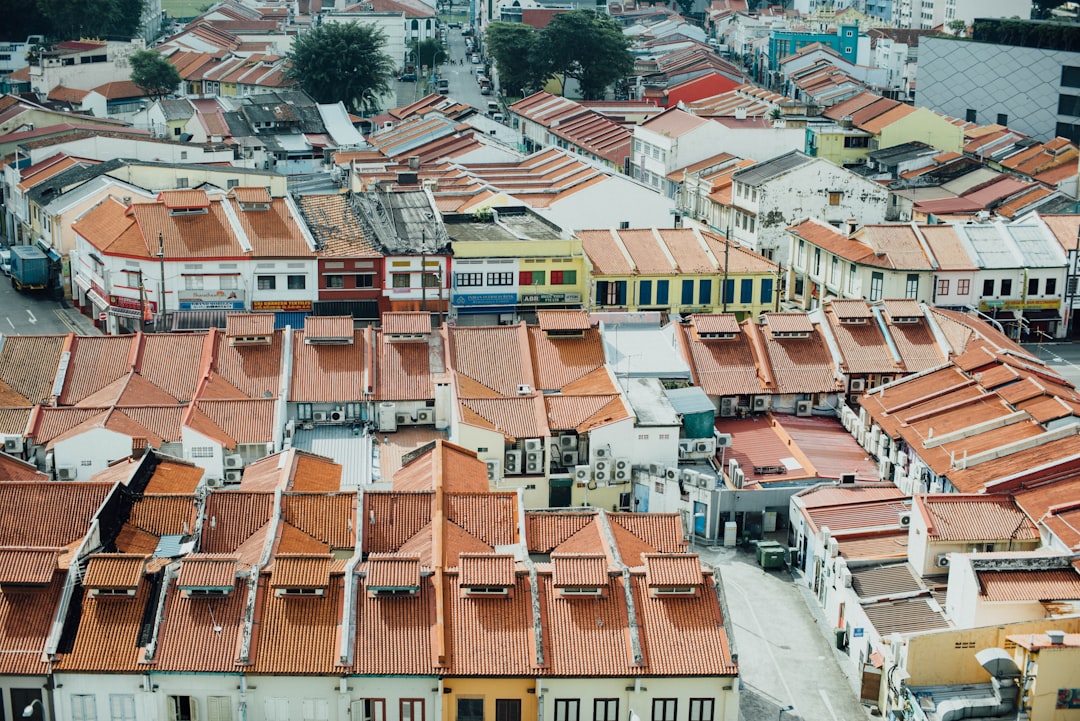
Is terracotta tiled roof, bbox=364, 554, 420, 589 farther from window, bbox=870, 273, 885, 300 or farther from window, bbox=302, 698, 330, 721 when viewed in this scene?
window, bbox=870, 273, 885, 300

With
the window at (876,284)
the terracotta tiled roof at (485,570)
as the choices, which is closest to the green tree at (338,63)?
the window at (876,284)

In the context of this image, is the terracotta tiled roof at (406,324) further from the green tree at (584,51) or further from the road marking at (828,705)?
the green tree at (584,51)

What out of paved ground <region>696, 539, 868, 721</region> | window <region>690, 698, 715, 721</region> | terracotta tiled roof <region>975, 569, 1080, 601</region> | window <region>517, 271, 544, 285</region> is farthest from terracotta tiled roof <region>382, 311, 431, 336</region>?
terracotta tiled roof <region>975, 569, 1080, 601</region>

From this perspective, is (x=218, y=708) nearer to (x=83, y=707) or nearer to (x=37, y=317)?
(x=83, y=707)

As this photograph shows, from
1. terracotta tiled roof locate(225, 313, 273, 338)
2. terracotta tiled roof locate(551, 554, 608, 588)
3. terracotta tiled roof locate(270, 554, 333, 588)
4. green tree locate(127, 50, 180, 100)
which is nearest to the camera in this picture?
terracotta tiled roof locate(270, 554, 333, 588)

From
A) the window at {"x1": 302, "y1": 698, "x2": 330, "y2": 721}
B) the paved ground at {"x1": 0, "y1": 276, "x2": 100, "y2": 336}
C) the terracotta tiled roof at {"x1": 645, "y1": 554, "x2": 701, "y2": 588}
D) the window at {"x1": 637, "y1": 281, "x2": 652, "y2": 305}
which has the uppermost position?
the terracotta tiled roof at {"x1": 645, "y1": 554, "x2": 701, "y2": 588}

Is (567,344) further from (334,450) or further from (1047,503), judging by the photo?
(1047,503)

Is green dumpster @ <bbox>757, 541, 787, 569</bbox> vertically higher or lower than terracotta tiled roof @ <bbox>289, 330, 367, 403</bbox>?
lower
